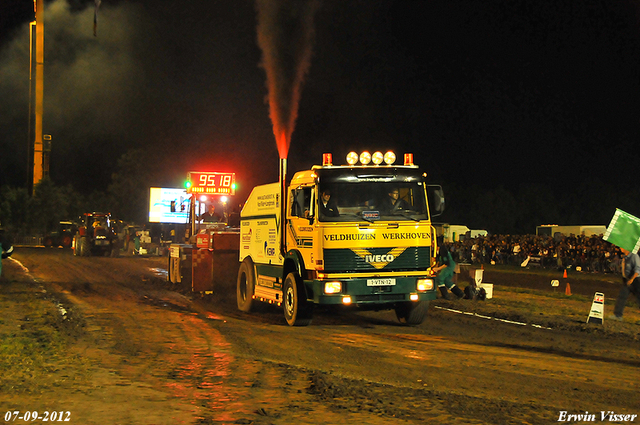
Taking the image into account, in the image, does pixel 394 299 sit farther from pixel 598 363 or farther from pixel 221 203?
pixel 221 203

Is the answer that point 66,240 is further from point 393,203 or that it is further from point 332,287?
point 393,203

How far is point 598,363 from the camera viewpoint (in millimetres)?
9375

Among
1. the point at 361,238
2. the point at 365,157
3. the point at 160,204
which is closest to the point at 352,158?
the point at 365,157

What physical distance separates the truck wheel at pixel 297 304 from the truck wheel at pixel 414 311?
1.96m

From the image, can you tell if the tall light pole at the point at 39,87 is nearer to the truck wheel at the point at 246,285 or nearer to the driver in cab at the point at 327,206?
the truck wheel at the point at 246,285

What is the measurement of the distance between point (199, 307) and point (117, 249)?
3001cm

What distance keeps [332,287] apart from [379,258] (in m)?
1.03

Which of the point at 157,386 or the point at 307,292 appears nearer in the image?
the point at 157,386

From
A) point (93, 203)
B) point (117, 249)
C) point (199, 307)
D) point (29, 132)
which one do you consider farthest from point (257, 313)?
point (93, 203)

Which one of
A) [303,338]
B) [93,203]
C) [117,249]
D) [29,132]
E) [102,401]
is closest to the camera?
[102,401]

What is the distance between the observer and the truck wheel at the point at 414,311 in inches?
524

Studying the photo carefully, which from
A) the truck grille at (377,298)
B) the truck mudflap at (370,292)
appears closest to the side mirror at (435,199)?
the truck mudflap at (370,292)

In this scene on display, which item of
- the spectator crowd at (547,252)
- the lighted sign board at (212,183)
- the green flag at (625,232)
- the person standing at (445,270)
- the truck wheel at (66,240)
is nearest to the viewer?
the green flag at (625,232)

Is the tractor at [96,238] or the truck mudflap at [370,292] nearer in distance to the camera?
the truck mudflap at [370,292]
